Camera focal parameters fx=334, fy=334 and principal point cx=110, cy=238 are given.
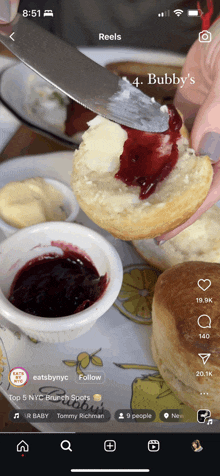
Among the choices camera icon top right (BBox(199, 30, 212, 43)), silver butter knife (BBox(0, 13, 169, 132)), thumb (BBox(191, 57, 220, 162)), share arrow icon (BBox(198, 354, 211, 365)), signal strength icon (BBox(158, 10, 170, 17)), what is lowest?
share arrow icon (BBox(198, 354, 211, 365))

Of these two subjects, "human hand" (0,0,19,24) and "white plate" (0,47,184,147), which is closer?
"human hand" (0,0,19,24)

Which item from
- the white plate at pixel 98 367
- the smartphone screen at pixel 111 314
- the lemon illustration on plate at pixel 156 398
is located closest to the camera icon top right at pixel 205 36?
the smartphone screen at pixel 111 314

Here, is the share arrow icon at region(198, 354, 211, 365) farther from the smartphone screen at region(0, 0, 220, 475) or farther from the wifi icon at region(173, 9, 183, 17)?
the wifi icon at region(173, 9, 183, 17)

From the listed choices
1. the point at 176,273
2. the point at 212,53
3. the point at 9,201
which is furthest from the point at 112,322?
the point at 212,53
